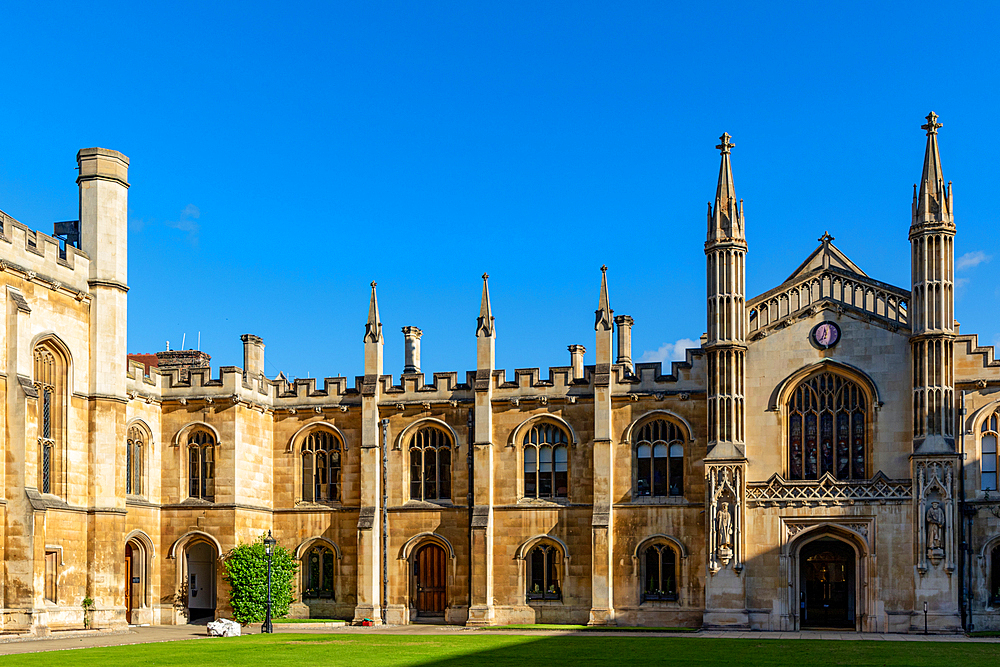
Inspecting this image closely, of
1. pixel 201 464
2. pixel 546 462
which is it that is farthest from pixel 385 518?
pixel 201 464

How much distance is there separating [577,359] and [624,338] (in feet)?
10.4

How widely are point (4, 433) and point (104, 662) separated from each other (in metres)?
10.4

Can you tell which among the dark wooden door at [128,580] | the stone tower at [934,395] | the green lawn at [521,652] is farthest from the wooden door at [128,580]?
the stone tower at [934,395]

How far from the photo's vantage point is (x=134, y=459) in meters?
39.9

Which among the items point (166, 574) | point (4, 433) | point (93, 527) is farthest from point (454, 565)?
point (4, 433)

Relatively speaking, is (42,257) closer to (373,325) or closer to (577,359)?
(373,325)

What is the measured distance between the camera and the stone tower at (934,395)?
35438 mm

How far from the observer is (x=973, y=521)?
36.1 meters

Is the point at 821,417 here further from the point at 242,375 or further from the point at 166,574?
the point at 166,574

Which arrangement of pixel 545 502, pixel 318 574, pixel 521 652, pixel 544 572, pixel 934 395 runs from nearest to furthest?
pixel 521 652, pixel 934 395, pixel 544 572, pixel 545 502, pixel 318 574

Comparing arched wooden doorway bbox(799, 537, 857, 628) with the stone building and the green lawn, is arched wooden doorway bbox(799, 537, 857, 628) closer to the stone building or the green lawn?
the stone building

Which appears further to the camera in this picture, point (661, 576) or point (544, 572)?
point (544, 572)

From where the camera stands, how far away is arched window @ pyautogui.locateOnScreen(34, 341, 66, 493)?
112 feet

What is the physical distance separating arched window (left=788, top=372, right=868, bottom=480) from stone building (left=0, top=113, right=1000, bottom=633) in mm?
73
